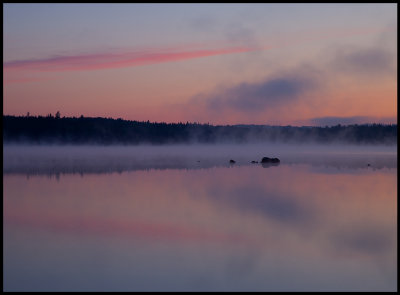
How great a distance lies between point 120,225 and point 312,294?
739 centimetres

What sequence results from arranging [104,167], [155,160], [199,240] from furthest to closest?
[155,160]
[104,167]
[199,240]

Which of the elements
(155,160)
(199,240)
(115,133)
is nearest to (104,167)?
(155,160)

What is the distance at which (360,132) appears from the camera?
149m

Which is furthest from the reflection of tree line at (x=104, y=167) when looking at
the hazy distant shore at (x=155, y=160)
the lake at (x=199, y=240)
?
the lake at (x=199, y=240)

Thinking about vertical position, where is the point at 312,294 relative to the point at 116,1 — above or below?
below

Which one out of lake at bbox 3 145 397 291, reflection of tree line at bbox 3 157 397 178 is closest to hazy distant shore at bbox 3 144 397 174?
reflection of tree line at bbox 3 157 397 178

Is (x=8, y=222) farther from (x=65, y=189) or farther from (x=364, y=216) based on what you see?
(x=364, y=216)

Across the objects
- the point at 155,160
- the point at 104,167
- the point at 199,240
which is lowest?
the point at 155,160

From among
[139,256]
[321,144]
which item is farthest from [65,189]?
[321,144]

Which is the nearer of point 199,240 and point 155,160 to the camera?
point 199,240

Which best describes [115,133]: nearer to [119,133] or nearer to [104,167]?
[119,133]

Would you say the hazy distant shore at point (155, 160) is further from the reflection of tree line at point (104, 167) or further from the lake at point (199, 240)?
the lake at point (199, 240)

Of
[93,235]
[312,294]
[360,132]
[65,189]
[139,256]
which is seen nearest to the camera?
[312,294]

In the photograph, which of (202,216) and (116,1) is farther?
(116,1)
